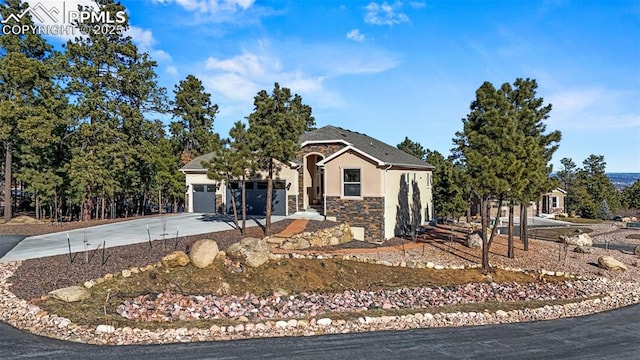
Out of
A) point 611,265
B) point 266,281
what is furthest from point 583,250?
point 266,281

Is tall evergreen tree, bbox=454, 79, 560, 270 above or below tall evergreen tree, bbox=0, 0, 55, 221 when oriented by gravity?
below

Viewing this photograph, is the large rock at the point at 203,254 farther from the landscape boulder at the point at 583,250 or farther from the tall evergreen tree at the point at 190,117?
the tall evergreen tree at the point at 190,117

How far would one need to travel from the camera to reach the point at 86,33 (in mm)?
24312

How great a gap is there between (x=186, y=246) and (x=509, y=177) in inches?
423

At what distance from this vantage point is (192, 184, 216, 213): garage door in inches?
883

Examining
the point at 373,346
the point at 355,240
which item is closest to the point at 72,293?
the point at 373,346

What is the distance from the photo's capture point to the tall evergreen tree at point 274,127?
548 inches

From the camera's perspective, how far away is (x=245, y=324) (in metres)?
7.26

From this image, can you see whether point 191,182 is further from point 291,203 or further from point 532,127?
point 532,127

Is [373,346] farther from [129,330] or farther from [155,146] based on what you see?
[155,146]

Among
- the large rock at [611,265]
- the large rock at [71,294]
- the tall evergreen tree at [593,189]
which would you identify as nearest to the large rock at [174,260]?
the large rock at [71,294]

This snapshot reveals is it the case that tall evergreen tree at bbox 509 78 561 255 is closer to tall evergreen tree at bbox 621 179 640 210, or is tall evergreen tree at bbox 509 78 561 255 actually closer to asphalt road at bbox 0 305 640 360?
asphalt road at bbox 0 305 640 360

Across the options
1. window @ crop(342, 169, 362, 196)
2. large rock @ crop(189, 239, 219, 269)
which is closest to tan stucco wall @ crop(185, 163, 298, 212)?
window @ crop(342, 169, 362, 196)

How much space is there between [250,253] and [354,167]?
309 inches
